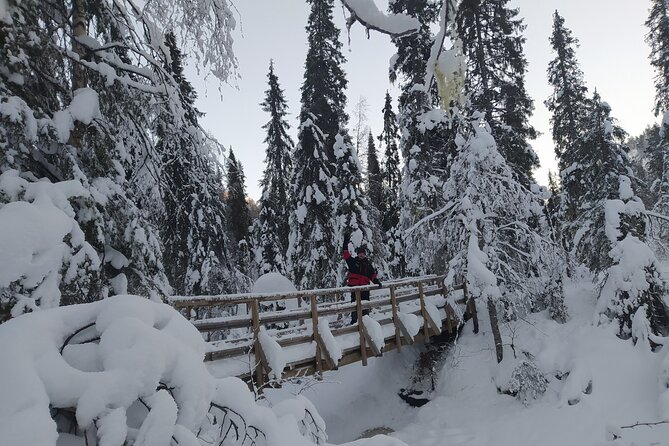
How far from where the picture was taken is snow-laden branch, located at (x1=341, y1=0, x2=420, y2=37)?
99.6 inches

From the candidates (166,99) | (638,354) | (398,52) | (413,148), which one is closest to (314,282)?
(413,148)

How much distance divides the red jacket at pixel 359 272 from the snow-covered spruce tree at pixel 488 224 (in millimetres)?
2746

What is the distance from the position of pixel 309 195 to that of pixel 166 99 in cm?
1275

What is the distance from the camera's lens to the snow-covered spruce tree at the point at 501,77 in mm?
14875

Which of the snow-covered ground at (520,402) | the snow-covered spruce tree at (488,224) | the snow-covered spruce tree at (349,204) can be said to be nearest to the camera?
the snow-covered ground at (520,402)

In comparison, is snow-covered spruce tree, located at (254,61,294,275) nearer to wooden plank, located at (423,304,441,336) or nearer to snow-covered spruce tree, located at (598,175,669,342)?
wooden plank, located at (423,304,441,336)

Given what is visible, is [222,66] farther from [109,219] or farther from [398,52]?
[398,52]

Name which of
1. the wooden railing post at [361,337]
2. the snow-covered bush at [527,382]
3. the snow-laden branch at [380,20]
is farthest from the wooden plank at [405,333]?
the snow-laden branch at [380,20]

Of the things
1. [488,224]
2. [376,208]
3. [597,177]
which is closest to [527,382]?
[488,224]

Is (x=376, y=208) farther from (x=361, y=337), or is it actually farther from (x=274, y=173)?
(x=361, y=337)

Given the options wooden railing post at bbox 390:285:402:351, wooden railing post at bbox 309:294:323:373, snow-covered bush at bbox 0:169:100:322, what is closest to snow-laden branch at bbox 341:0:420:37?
snow-covered bush at bbox 0:169:100:322

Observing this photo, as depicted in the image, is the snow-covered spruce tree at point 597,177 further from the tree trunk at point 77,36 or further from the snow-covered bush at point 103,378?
the snow-covered bush at point 103,378

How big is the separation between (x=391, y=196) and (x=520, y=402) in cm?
1840

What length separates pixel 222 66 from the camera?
5922 millimetres
